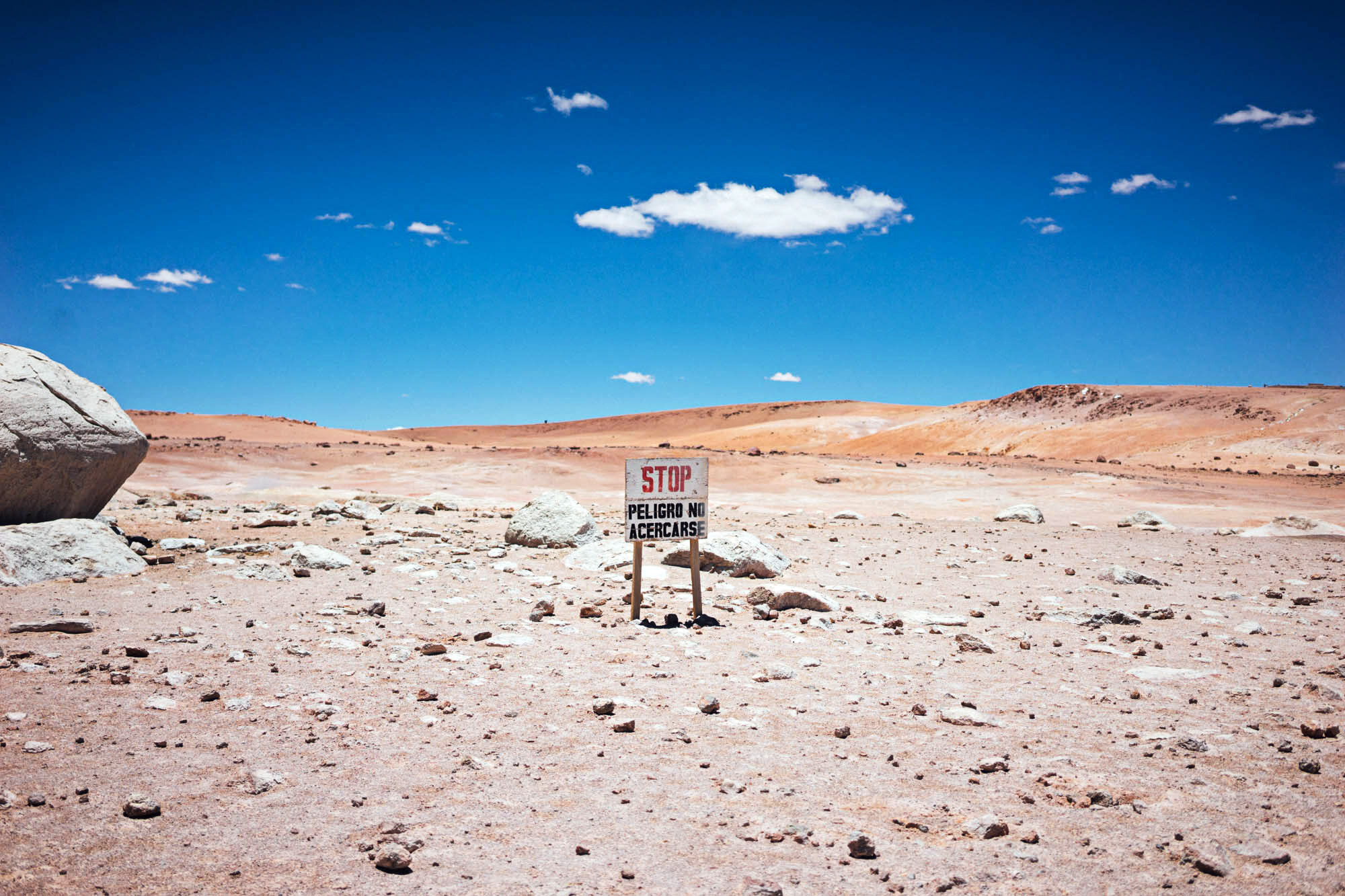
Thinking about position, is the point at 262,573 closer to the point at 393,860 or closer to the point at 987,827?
the point at 393,860

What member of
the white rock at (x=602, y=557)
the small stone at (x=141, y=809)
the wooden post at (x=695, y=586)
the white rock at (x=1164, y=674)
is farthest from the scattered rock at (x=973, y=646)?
the small stone at (x=141, y=809)

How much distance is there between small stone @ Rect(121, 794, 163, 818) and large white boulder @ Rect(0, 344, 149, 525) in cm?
744

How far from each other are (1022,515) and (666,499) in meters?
12.2

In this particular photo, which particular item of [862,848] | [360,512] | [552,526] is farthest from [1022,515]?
[862,848]

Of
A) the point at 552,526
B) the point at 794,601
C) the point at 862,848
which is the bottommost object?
the point at 862,848

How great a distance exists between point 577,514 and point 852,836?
29.5 feet

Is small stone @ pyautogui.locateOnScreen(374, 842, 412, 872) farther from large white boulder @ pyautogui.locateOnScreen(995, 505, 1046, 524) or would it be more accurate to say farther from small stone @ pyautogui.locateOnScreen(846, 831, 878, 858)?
large white boulder @ pyautogui.locateOnScreen(995, 505, 1046, 524)

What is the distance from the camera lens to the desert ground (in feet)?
11.0

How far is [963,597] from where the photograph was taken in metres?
9.30

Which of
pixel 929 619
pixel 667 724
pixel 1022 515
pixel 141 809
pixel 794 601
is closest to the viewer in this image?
pixel 141 809

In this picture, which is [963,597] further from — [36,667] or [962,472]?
[962,472]

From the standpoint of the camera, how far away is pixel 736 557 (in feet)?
33.6

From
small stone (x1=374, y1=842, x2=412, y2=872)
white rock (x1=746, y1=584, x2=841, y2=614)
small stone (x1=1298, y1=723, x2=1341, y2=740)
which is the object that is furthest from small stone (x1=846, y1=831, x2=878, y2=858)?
white rock (x1=746, y1=584, x2=841, y2=614)

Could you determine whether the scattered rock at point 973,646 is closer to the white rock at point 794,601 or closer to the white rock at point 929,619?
the white rock at point 929,619
